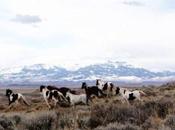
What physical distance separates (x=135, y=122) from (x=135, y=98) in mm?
13172

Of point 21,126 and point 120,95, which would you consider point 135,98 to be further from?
point 21,126

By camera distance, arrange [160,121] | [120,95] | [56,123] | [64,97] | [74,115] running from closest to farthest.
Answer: [160,121] → [56,123] → [74,115] → [64,97] → [120,95]

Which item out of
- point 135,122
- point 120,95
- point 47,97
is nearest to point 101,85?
point 120,95

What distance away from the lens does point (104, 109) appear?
17.8 metres

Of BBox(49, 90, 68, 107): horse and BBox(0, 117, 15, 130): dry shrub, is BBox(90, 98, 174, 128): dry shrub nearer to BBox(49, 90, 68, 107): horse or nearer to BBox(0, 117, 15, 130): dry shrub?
BBox(0, 117, 15, 130): dry shrub

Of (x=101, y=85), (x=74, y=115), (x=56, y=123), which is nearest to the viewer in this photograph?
(x=56, y=123)

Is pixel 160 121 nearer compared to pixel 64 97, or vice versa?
pixel 160 121

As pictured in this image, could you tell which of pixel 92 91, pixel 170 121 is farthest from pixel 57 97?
pixel 170 121

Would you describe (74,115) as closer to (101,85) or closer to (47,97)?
(47,97)

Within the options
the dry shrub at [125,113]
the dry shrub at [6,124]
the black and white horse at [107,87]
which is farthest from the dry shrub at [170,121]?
the black and white horse at [107,87]

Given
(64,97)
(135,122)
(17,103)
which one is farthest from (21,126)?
(17,103)

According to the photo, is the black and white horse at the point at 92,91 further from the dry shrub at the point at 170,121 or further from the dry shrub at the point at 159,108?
the dry shrub at the point at 170,121

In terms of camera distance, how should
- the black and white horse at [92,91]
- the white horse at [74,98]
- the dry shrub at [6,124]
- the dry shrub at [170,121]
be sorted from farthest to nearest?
the black and white horse at [92,91], the white horse at [74,98], the dry shrub at [6,124], the dry shrub at [170,121]

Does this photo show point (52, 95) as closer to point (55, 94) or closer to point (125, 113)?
point (55, 94)
